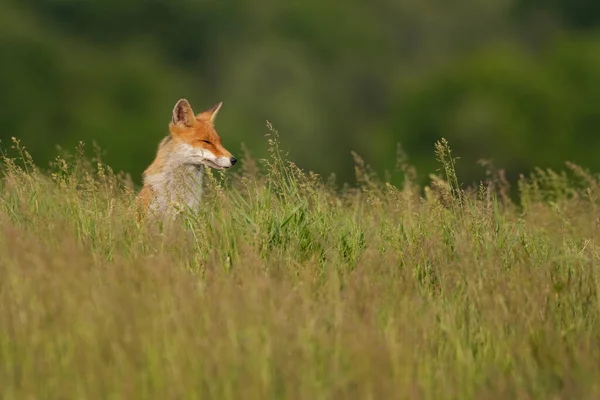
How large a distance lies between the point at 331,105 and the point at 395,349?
66215 millimetres

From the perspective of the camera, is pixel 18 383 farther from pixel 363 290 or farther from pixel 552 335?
pixel 552 335

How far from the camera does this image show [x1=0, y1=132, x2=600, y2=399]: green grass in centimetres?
536

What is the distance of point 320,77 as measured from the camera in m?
73.5

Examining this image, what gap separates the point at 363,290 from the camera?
639cm

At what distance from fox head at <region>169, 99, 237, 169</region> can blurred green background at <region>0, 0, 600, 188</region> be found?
115ft

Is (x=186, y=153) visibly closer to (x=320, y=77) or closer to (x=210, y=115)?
(x=210, y=115)

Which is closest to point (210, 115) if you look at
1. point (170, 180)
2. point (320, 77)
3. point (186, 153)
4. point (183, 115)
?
point (183, 115)

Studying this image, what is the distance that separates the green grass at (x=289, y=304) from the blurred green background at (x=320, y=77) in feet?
126

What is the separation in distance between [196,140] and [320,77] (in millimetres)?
63327

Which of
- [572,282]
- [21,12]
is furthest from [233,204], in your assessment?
[21,12]

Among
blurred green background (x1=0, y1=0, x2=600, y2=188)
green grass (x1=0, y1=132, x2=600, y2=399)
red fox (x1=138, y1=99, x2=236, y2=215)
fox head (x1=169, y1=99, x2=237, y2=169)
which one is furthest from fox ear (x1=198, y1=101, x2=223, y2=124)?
blurred green background (x1=0, y1=0, x2=600, y2=188)

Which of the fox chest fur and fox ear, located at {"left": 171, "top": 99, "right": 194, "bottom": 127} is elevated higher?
fox ear, located at {"left": 171, "top": 99, "right": 194, "bottom": 127}

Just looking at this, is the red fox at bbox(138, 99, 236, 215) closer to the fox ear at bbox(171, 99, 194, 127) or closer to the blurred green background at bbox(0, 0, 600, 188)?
the fox ear at bbox(171, 99, 194, 127)

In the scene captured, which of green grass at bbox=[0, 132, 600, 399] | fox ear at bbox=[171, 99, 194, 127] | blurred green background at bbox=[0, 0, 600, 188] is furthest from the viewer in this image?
blurred green background at bbox=[0, 0, 600, 188]
